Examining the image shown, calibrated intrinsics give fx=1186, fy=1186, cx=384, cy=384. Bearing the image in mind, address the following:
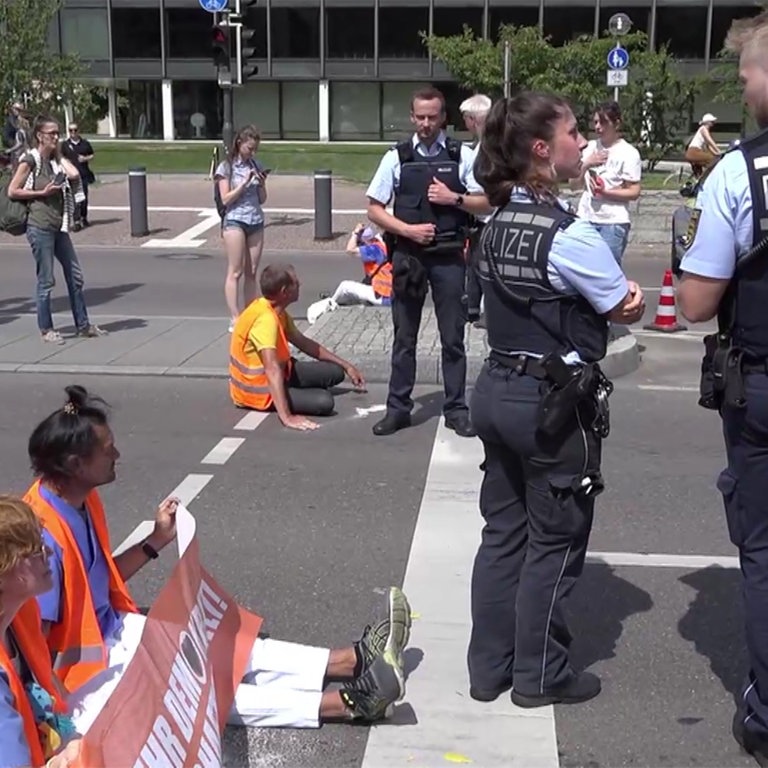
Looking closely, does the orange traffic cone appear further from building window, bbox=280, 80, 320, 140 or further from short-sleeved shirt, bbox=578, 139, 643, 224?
building window, bbox=280, 80, 320, 140

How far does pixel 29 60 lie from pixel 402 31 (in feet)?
88.6

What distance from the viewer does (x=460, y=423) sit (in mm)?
7254

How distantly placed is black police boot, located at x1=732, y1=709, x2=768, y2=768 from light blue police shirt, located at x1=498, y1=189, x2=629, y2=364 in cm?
136

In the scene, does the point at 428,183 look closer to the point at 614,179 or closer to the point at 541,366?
the point at 614,179

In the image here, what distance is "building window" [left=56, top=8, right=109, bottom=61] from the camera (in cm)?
4425

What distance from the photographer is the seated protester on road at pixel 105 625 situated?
136 inches

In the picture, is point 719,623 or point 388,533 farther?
point 388,533

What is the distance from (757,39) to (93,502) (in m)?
2.38

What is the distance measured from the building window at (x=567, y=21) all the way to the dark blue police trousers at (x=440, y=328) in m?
37.2

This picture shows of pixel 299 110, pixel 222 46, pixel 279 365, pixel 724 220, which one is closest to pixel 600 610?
pixel 724 220

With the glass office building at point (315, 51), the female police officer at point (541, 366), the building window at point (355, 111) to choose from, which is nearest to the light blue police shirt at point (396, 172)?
the female police officer at point (541, 366)

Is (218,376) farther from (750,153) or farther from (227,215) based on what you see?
(750,153)

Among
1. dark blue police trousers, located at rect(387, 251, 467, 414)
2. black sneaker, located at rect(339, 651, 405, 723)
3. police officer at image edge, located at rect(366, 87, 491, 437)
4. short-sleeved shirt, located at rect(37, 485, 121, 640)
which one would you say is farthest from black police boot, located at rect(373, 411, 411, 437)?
short-sleeved shirt, located at rect(37, 485, 121, 640)

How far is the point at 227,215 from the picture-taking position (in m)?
10.4
